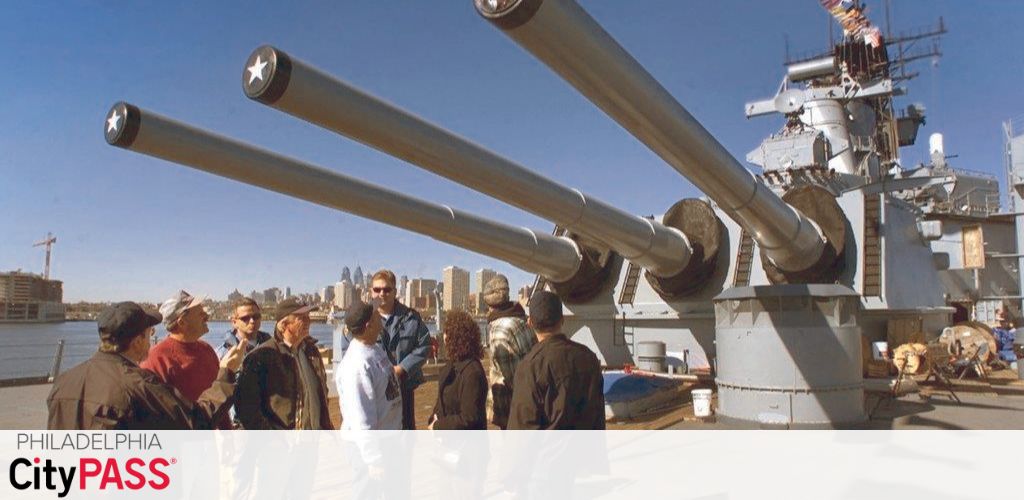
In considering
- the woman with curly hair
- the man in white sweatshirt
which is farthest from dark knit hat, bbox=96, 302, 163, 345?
the woman with curly hair

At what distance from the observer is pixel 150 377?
261cm

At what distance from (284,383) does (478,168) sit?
7.77ft

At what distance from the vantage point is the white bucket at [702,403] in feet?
23.0

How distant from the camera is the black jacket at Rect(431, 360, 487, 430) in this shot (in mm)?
3715

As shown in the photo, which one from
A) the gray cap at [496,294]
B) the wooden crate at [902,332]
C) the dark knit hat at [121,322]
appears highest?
the gray cap at [496,294]

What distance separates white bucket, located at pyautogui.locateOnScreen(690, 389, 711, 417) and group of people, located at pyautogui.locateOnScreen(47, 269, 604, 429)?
131 inches

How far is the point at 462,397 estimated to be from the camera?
12.2ft

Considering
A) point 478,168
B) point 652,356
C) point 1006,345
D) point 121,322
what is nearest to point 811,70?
point 1006,345

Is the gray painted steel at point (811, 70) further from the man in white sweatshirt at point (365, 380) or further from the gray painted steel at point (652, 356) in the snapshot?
the man in white sweatshirt at point (365, 380)

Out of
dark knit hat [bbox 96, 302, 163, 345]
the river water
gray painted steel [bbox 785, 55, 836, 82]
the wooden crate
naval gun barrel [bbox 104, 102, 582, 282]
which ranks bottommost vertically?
the river water

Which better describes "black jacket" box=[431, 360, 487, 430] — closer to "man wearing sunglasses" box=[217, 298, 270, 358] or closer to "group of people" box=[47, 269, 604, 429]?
"group of people" box=[47, 269, 604, 429]

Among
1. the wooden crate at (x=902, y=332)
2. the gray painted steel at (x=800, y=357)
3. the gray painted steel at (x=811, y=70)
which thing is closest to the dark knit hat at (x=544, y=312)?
the gray painted steel at (x=800, y=357)
